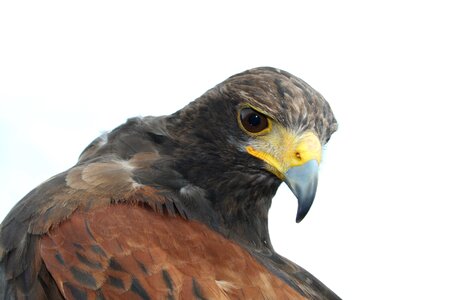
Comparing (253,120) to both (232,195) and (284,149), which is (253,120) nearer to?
(284,149)

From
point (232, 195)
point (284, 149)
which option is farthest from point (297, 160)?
point (232, 195)

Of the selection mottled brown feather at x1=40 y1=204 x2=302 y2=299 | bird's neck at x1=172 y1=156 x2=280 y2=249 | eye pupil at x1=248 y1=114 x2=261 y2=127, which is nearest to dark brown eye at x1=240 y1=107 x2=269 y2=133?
eye pupil at x1=248 y1=114 x2=261 y2=127

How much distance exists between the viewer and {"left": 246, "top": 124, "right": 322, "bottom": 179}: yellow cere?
625cm

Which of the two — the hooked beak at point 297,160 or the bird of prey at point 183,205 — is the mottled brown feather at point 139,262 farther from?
the hooked beak at point 297,160

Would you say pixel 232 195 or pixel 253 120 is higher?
pixel 253 120

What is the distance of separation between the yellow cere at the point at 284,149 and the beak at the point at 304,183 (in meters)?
0.06

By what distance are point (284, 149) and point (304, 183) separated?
42 cm

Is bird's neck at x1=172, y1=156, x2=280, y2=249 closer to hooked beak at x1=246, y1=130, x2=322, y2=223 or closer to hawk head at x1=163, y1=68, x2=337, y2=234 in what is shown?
hawk head at x1=163, y1=68, x2=337, y2=234

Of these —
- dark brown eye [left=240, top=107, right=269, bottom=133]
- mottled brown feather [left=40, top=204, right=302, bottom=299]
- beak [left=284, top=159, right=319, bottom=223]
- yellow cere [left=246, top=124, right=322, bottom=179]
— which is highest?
dark brown eye [left=240, top=107, right=269, bottom=133]

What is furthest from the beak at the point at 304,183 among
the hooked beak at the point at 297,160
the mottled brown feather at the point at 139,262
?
the mottled brown feather at the point at 139,262

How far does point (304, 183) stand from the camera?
608 centimetres

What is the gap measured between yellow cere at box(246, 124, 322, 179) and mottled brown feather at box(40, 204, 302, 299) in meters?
0.77

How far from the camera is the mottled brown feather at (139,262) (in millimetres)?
5707

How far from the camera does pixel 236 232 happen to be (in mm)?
6793
